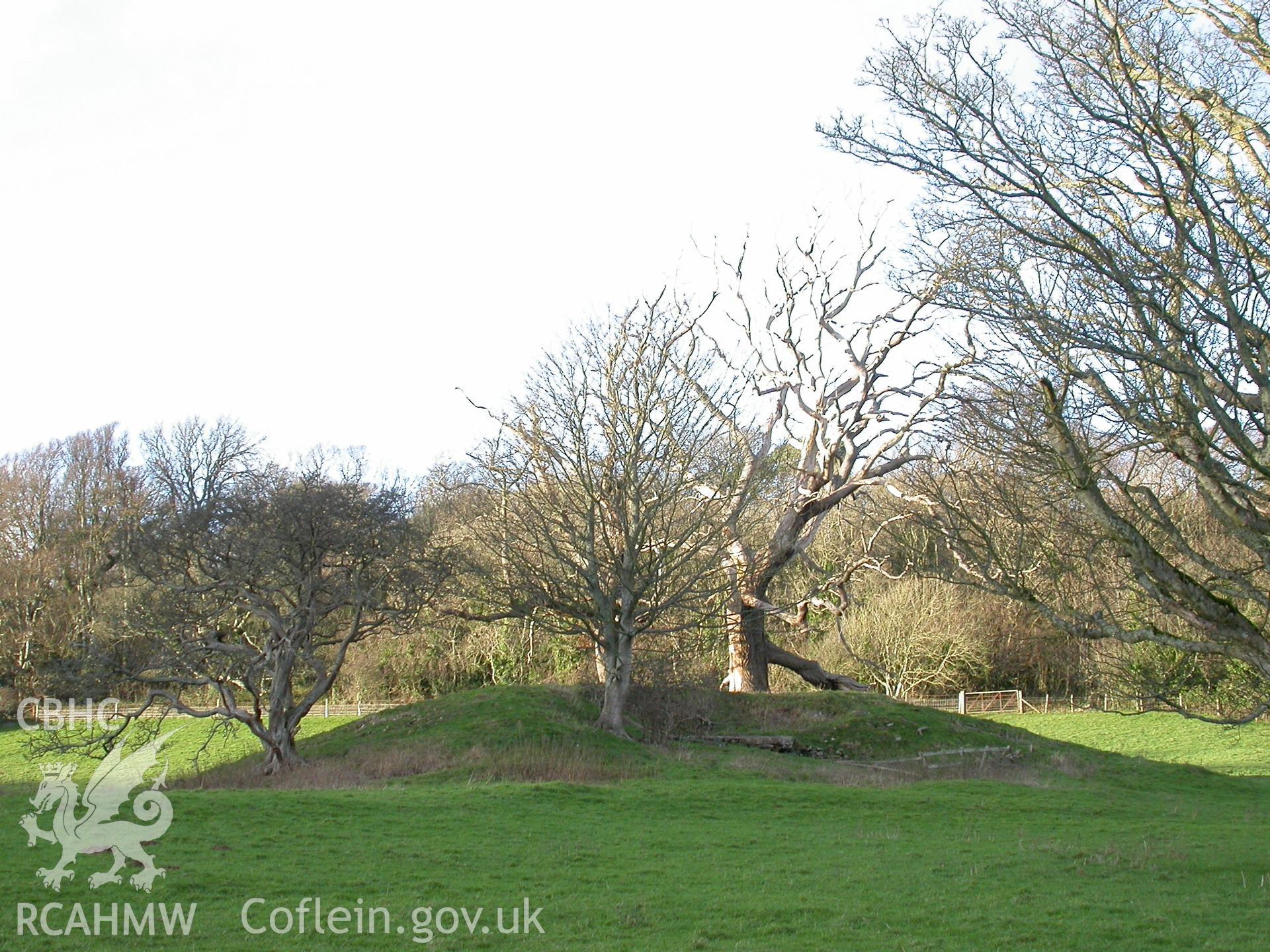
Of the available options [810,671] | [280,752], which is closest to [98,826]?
[280,752]

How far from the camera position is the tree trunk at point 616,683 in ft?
73.4

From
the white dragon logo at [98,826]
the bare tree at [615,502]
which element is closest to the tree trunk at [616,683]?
the bare tree at [615,502]

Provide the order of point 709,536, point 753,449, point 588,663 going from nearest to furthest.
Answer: point 709,536, point 753,449, point 588,663

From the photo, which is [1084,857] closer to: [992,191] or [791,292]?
[992,191]

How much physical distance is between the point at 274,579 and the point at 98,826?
32.1ft

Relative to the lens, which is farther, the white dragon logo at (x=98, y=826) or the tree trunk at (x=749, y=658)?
the tree trunk at (x=749, y=658)

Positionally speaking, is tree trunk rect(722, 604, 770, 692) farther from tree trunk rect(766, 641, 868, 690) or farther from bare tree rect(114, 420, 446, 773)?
bare tree rect(114, 420, 446, 773)

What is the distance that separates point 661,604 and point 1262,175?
14881mm

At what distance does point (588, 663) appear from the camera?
98.9 feet

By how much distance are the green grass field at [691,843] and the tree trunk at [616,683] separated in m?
0.73

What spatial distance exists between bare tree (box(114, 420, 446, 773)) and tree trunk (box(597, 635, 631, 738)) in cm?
389

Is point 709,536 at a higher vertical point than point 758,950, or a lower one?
higher

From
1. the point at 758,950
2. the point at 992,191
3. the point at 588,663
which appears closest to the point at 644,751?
the point at 588,663

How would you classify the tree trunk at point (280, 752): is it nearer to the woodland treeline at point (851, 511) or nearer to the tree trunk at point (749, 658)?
the woodland treeline at point (851, 511)
